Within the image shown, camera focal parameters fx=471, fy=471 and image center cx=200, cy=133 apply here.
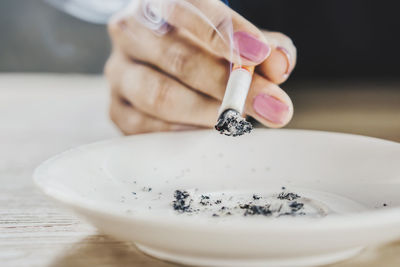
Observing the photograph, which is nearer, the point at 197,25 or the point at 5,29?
the point at 197,25

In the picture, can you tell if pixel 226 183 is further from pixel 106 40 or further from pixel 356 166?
pixel 106 40

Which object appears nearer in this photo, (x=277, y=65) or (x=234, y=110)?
(x=234, y=110)

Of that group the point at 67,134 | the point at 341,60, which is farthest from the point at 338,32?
the point at 67,134

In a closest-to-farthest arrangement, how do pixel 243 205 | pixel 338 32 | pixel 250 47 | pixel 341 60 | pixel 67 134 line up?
pixel 243 205
pixel 250 47
pixel 67 134
pixel 338 32
pixel 341 60

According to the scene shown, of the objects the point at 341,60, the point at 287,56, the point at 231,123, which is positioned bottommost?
the point at 231,123

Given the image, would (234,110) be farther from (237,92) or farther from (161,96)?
(161,96)

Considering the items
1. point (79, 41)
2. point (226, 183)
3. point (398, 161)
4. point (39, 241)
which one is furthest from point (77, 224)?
point (79, 41)

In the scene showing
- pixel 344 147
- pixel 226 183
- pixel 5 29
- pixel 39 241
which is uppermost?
pixel 5 29

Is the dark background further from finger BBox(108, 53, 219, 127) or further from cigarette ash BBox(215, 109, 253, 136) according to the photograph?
cigarette ash BBox(215, 109, 253, 136)
